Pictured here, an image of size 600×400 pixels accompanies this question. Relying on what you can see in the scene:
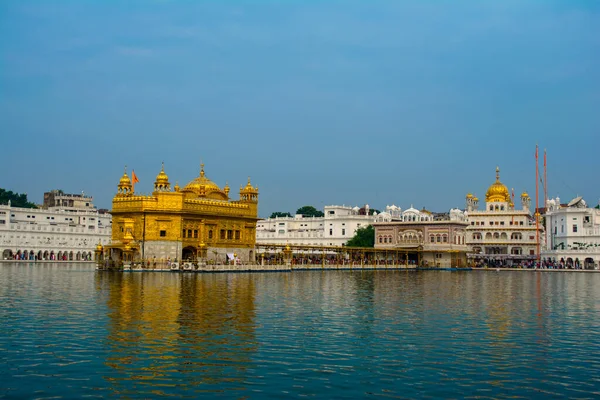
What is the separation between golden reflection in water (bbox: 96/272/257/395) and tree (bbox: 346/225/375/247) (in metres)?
76.5

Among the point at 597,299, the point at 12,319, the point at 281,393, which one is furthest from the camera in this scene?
the point at 597,299

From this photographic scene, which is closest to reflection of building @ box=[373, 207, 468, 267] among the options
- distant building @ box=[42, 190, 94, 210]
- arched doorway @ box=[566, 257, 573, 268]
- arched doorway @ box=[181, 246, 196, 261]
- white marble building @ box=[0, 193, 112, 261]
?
arched doorway @ box=[566, 257, 573, 268]

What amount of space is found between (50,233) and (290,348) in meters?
92.4

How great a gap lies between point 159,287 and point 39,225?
7229cm

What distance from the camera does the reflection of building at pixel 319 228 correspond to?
383 feet

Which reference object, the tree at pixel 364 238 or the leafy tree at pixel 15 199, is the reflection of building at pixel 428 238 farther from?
the leafy tree at pixel 15 199

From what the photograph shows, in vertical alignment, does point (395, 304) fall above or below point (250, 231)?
below

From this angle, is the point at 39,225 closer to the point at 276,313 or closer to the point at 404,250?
the point at 404,250

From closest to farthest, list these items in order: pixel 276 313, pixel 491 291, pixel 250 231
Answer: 1. pixel 276 313
2. pixel 491 291
3. pixel 250 231

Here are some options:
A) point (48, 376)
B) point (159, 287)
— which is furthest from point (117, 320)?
point (159, 287)

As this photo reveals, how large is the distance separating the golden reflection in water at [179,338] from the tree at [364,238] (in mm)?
76461

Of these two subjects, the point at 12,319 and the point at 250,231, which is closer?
the point at 12,319

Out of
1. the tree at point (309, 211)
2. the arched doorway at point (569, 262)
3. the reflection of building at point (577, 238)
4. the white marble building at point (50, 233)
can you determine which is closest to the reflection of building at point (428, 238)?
the reflection of building at point (577, 238)

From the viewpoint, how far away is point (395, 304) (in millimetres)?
30328
